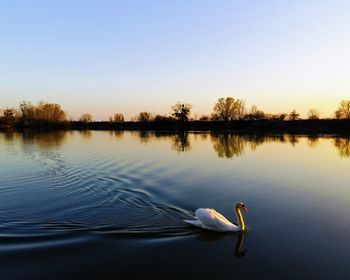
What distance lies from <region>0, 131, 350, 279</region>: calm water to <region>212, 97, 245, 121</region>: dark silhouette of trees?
77305mm

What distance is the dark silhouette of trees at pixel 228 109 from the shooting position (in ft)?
311

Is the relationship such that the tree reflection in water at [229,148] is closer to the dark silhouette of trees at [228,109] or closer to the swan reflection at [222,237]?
the swan reflection at [222,237]

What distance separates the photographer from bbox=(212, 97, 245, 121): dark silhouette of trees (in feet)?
311

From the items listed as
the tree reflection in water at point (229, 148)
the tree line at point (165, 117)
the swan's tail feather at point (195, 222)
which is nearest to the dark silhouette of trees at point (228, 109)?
the tree line at point (165, 117)

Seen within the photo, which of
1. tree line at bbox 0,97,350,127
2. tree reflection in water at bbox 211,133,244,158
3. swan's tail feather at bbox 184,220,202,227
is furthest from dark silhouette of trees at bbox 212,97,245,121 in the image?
swan's tail feather at bbox 184,220,202,227

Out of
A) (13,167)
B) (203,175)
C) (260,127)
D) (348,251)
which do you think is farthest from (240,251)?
(260,127)

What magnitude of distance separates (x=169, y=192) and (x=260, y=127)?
6561 centimetres

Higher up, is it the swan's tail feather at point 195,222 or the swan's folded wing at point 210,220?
the swan's folded wing at point 210,220

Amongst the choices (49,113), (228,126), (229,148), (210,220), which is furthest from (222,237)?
(49,113)

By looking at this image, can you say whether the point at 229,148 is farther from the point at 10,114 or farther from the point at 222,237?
the point at 10,114

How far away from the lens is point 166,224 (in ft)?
30.0

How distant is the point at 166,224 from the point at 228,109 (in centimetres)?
9090

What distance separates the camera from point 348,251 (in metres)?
7.44

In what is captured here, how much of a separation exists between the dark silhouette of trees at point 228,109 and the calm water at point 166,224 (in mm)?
77305
